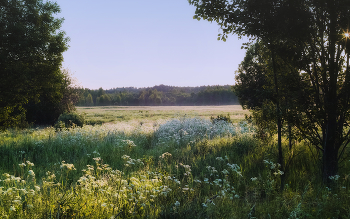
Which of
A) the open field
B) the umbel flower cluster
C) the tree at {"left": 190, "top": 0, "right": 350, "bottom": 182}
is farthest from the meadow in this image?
the open field

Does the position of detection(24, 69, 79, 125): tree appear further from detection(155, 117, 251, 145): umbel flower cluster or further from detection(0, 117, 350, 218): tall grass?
detection(155, 117, 251, 145): umbel flower cluster

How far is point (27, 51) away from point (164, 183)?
35.2 feet

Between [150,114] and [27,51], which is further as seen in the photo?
[150,114]

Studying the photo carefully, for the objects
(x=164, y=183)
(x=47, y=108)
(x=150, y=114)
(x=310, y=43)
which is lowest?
(x=150, y=114)

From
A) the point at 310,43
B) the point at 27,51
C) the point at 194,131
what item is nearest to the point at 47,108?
the point at 27,51

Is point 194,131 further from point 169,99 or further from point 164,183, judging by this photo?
point 169,99

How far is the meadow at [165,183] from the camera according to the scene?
3209 millimetres

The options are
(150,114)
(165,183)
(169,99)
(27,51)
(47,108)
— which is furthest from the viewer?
(169,99)

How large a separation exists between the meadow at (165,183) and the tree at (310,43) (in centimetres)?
100

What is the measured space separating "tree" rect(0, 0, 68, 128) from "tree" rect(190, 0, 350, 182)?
9750mm

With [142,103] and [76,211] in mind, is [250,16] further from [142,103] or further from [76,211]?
[142,103]

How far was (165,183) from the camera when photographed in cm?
463

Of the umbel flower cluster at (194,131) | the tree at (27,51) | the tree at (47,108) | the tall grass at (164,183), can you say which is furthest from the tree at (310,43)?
the tree at (47,108)

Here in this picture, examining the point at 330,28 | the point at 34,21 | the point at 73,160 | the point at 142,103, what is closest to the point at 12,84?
the point at 34,21
